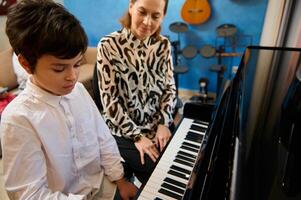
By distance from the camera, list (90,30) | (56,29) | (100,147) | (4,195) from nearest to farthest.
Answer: (56,29)
(100,147)
(4,195)
(90,30)

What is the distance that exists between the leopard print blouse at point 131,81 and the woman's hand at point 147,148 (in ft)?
0.18

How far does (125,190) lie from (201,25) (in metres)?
2.67

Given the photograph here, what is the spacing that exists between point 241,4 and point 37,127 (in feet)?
9.48

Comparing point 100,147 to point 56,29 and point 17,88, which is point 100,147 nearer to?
point 56,29

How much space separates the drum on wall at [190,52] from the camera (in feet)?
10.1

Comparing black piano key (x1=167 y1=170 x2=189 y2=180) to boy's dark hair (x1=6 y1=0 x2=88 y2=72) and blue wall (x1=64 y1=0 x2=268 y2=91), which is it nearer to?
boy's dark hair (x1=6 y1=0 x2=88 y2=72)

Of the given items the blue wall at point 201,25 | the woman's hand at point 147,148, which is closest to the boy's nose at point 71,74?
the woman's hand at point 147,148

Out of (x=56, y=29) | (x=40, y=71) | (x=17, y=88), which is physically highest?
(x=56, y=29)

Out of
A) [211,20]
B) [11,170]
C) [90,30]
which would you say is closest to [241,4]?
[211,20]

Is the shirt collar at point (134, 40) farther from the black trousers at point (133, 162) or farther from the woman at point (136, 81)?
the black trousers at point (133, 162)

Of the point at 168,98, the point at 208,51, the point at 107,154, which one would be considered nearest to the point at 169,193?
the point at 107,154

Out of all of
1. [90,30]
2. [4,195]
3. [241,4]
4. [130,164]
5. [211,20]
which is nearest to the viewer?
[130,164]

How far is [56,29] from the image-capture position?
2.27 ft

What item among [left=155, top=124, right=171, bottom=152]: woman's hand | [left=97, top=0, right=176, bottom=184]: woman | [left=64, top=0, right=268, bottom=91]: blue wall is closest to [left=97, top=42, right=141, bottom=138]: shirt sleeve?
[left=97, top=0, right=176, bottom=184]: woman
